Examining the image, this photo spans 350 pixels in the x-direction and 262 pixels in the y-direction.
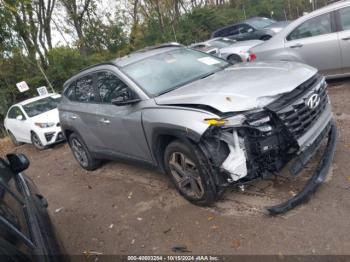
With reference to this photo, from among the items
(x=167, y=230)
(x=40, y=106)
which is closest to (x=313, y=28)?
(x=167, y=230)

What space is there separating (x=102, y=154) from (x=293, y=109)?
331cm

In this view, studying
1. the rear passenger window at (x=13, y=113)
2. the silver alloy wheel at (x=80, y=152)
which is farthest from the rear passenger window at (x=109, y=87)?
the rear passenger window at (x=13, y=113)

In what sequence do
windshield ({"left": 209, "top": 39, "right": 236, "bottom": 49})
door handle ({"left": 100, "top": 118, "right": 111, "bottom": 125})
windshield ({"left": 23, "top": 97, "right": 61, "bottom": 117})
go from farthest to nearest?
windshield ({"left": 209, "top": 39, "right": 236, "bottom": 49}) < windshield ({"left": 23, "top": 97, "right": 61, "bottom": 117}) < door handle ({"left": 100, "top": 118, "right": 111, "bottom": 125})

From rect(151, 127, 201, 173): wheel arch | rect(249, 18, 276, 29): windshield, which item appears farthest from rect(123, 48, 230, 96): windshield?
rect(249, 18, 276, 29): windshield

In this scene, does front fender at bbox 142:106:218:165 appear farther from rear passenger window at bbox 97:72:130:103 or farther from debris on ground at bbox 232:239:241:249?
debris on ground at bbox 232:239:241:249

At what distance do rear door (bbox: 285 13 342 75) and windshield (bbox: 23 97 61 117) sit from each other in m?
7.25

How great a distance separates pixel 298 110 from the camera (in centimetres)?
383

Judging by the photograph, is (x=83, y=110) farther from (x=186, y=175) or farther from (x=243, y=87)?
(x=243, y=87)

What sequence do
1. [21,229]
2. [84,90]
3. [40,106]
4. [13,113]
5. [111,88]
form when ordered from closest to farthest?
[21,229] < [111,88] < [84,90] < [40,106] < [13,113]

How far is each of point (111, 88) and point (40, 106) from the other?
6926 millimetres

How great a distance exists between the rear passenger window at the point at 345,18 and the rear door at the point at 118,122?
446cm

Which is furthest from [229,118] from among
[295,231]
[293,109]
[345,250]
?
[345,250]

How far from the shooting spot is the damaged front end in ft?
12.0

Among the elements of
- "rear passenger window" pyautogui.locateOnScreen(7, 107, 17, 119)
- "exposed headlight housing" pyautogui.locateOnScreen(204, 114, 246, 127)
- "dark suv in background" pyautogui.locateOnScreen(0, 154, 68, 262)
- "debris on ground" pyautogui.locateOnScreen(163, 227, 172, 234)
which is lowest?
"debris on ground" pyautogui.locateOnScreen(163, 227, 172, 234)
